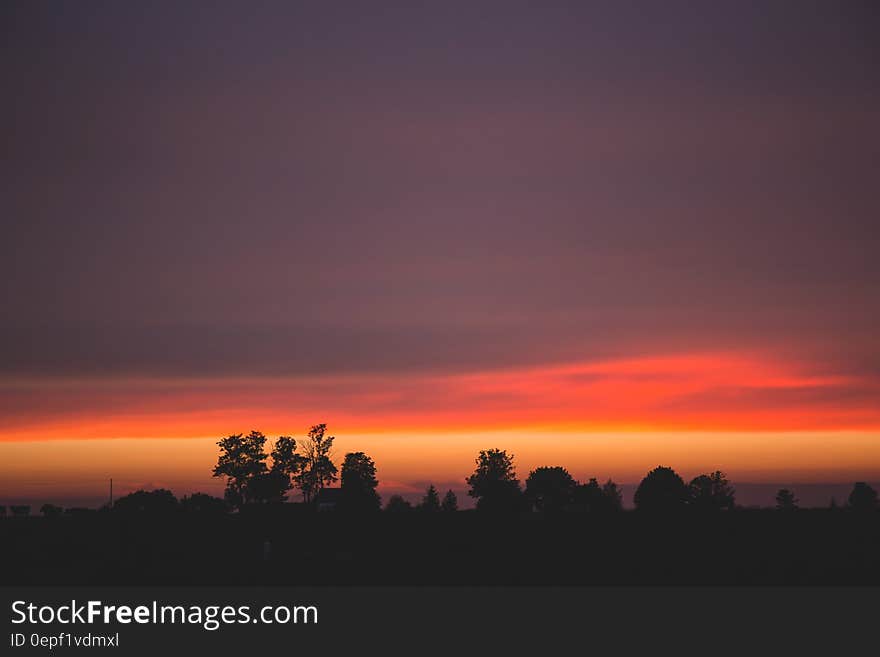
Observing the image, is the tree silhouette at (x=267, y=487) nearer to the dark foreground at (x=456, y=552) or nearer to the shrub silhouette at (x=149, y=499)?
the shrub silhouette at (x=149, y=499)

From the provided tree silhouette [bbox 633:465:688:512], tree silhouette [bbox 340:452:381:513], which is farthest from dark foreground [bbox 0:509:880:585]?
tree silhouette [bbox 633:465:688:512]

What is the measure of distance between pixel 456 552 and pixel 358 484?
89.6m

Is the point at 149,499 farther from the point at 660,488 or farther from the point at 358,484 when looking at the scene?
the point at 660,488

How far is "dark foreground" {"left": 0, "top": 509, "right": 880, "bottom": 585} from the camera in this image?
59.0 meters

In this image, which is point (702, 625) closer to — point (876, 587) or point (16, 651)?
point (876, 587)

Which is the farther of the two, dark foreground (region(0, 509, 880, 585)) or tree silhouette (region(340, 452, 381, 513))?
tree silhouette (region(340, 452, 381, 513))

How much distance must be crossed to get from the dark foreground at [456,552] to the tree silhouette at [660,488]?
68.2 meters

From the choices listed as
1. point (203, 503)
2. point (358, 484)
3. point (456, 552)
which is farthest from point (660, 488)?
point (456, 552)

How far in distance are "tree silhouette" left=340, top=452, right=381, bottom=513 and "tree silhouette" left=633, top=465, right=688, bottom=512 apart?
4347cm

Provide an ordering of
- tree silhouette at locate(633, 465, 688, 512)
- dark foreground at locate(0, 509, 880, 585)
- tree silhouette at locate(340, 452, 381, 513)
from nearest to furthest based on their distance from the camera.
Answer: dark foreground at locate(0, 509, 880, 585) < tree silhouette at locate(340, 452, 381, 513) < tree silhouette at locate(633, 465, 688, 512)

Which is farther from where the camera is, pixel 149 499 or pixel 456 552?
pixel 149 499

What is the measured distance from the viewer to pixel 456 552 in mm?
69875

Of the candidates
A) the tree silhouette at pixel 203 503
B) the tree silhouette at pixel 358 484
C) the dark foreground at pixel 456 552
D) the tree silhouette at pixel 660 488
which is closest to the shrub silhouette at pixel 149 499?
the tree silhouette at pixel 203 503

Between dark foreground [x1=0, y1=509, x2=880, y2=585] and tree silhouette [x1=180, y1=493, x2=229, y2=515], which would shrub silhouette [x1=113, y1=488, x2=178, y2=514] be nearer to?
tree silhouette [x1=180, y1=493, x2=229, y2=515]
